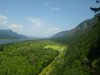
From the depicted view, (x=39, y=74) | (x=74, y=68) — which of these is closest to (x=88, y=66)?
(x=74, y=68)

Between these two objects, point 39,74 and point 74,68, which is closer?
point 74,68

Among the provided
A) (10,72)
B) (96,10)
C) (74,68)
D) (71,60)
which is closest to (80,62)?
(74,68)

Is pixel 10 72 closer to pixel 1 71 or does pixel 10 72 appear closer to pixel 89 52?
pixel 1 71

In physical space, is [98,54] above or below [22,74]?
above

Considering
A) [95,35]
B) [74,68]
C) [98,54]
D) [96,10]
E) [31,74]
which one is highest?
[96,10]

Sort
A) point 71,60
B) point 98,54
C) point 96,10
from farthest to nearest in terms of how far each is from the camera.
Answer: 1. point 71,60
2. point 98,54
3. point 96,10

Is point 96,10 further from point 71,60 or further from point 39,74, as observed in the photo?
point 39,74

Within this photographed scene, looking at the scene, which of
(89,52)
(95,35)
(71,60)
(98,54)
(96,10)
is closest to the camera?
(96,10)

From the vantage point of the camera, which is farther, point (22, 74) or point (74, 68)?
point (22, 74)

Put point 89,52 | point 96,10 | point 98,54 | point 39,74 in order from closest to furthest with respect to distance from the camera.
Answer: point 96,10, point 98,54, point 89,52, point 39,74
